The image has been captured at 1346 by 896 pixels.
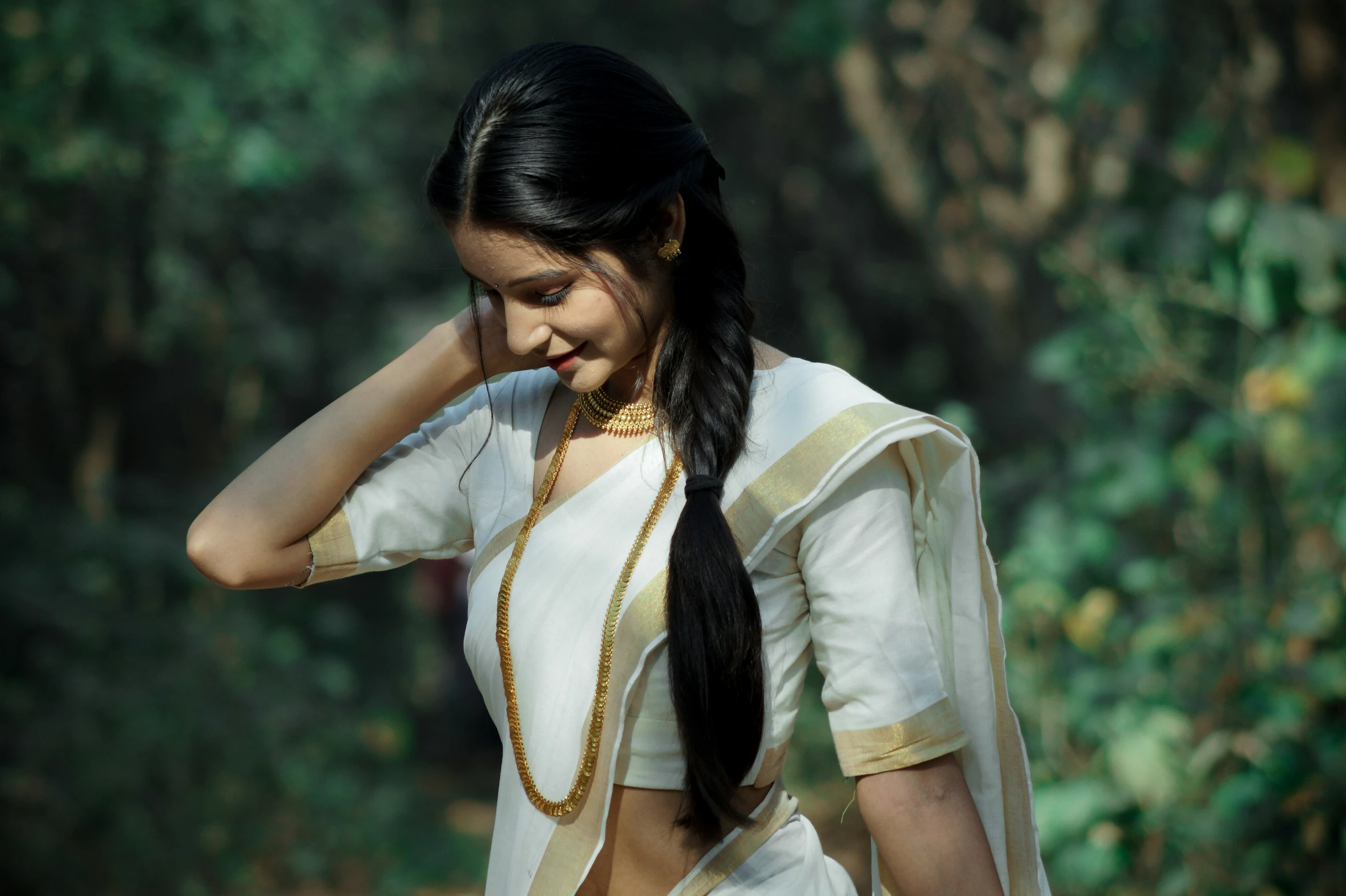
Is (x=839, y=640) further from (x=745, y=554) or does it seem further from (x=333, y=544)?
(x=333, y=544)

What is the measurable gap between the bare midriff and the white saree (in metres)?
0.02

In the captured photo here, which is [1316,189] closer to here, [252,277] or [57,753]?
[57,753]

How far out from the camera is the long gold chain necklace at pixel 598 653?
1.24m

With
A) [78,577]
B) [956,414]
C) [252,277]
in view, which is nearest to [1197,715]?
[956,414]

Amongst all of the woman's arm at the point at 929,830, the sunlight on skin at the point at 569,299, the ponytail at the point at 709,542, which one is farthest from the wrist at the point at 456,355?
the woman's arm at the point at 929,830

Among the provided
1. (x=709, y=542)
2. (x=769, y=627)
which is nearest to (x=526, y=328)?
(x=709, y=542)

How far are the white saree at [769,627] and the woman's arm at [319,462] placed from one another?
7.7 inches

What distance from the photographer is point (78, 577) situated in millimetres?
4629

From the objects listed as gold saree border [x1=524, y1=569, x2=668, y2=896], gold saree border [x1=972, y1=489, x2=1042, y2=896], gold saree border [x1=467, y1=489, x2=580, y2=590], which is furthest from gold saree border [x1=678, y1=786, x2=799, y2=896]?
gold saree border [x1=467, y1=489, x2=580, y2=590]

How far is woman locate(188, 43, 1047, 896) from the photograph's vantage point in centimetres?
118

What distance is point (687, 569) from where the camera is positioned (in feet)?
3.93

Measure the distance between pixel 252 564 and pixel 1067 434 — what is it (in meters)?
3.09

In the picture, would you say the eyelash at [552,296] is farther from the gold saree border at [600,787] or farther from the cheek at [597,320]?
the gold saree border at [600,787]

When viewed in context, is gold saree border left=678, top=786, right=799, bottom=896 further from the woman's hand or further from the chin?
the woman's hand
